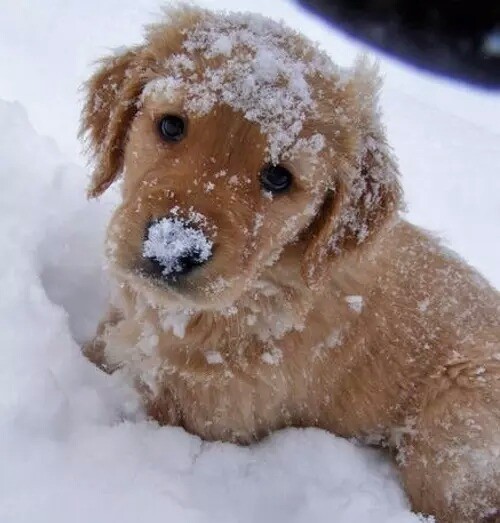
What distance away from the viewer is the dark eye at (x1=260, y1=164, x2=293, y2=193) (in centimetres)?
267

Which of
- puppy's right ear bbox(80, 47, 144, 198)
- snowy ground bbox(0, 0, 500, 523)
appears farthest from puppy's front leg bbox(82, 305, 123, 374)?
puppy's right ear bbox(80, 47, 144, 198)

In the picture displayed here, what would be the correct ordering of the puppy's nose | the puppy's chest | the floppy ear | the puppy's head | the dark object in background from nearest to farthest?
the puppy's nose < the puppy's head < the floppy ear < the puppy's chest < the dark object in background

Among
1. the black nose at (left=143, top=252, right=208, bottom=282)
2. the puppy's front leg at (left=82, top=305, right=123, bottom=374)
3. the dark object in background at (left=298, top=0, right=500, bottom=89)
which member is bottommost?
the puppy's front leg at (left=82, top=305, right=123, bottom=374)

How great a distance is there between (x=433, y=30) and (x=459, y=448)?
5517 millimetres

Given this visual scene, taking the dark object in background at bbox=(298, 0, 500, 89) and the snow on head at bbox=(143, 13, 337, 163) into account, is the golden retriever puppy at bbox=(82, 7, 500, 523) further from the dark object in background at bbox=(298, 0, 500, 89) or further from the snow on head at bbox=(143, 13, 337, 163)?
the dark object in background at bbox=(298, 0, 500, 89)

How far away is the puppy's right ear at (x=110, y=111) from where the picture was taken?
2.98 m

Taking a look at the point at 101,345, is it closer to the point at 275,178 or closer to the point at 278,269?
the point at 278,269

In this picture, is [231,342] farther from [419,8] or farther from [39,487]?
[419,8]

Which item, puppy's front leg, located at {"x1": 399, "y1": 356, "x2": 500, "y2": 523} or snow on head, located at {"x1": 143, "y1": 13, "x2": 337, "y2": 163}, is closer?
snow on head, located at {"x1": 143, "y1": 13, "x2": 337, "y2": 163}

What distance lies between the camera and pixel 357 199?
2945mm

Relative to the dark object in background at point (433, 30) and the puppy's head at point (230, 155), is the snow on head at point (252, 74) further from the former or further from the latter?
the dark object in background at point (433, 30)

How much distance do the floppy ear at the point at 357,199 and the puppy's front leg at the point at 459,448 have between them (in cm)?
80

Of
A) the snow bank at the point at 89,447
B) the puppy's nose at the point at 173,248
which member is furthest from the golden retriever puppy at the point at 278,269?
the snow bank at the point at 89,447

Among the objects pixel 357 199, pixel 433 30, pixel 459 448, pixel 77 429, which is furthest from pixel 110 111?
pixel 433 30
